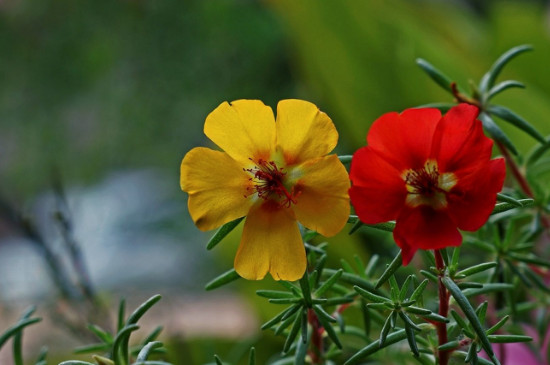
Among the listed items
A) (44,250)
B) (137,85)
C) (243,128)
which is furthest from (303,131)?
(137,85)

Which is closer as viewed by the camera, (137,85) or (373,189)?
(373,189)

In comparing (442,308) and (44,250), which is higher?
(44,250)

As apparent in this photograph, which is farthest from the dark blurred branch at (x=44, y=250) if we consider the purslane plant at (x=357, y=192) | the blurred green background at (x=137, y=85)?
the blurred green background at (x=137, y=85)

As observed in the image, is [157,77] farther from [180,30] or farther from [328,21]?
[328,21]

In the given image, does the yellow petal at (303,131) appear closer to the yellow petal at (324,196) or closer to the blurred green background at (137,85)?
the yellow petal at (324,196)

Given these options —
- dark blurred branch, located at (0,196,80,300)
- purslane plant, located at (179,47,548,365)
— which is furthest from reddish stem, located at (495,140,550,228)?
dark blurred branch, located at (0,196,80,300)

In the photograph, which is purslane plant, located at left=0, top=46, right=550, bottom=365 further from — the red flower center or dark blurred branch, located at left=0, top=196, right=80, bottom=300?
dark blurred branch, located at left=0, top=196, right=80, bottom=300

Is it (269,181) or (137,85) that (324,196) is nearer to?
(269,181)
